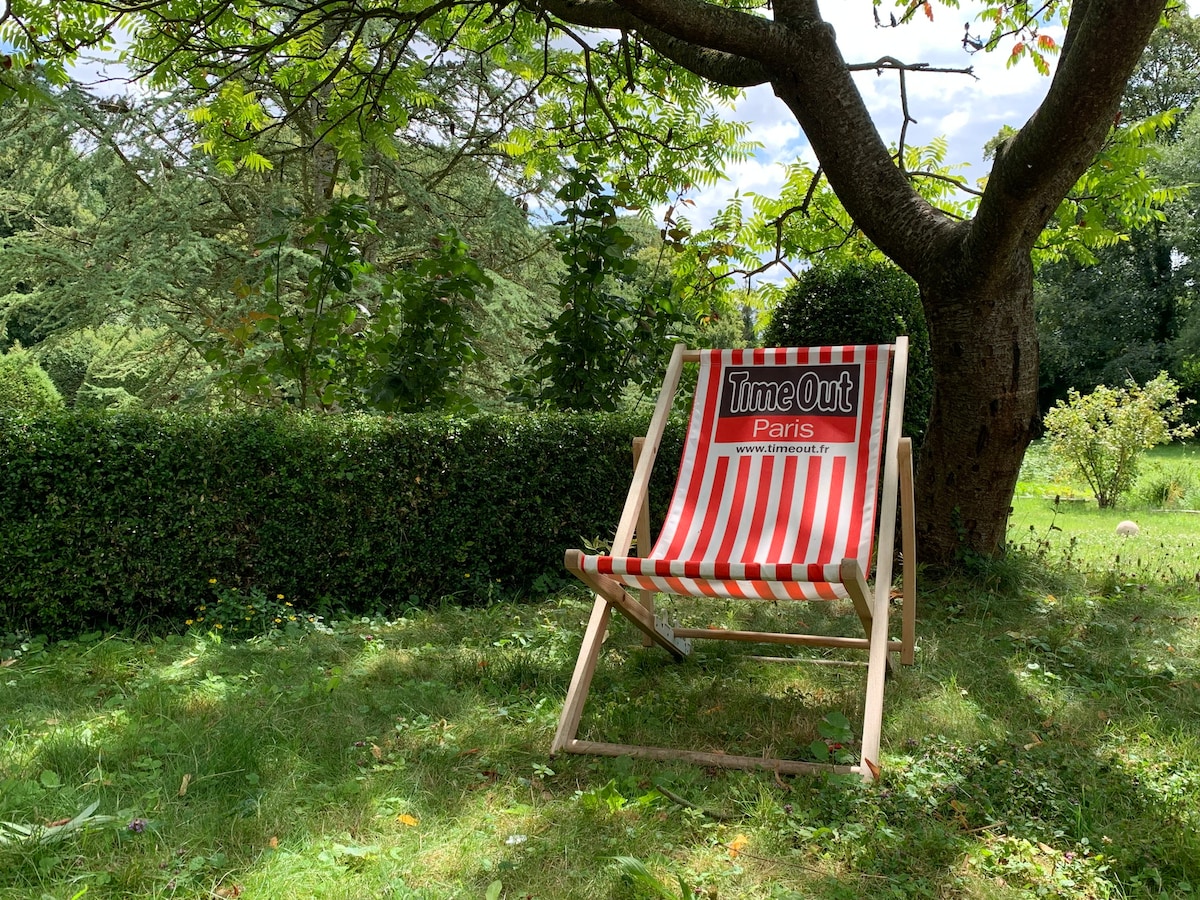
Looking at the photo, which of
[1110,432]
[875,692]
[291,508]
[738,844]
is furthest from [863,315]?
[1110,432]

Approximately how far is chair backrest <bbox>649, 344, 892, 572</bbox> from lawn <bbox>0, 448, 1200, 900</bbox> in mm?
594

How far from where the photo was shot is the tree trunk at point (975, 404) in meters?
4.69

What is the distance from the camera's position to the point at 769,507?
344 cm

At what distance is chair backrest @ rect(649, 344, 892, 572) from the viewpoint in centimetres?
330

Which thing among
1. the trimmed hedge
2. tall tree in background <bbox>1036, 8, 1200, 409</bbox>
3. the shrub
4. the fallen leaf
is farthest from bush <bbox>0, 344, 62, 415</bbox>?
tall tree in background <bbox>1036, 8, 1200, 409</bbox>

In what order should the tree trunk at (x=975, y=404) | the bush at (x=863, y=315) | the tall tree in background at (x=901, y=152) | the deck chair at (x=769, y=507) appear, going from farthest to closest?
the bush at (x=863, y=315)
the tree trunk at (x=975, y=404)
the tall tree in background at (x=901, y=152)
the deck chair at (x=769, y=507)

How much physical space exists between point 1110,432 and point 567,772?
9727 mm

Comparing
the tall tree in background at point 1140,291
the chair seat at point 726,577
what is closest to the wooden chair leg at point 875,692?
the chair seat at point 726,577

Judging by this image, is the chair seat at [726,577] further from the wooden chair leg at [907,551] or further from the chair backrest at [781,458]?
the wooden chair leg at [907,551]

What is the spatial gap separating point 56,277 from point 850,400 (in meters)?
10.9

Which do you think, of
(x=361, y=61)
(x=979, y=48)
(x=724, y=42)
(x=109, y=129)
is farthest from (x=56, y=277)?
(x=979, y=48)

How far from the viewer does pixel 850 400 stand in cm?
357

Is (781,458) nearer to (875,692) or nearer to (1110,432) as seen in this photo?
(875,692)

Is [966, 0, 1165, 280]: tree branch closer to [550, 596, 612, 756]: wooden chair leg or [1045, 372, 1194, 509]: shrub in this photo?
[550, 596, 612, 756]: wooden chair leg
